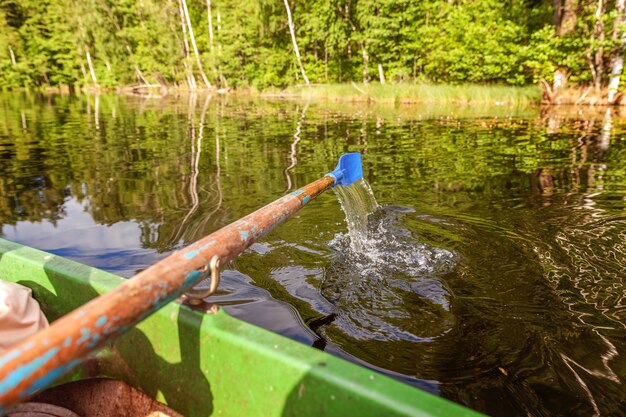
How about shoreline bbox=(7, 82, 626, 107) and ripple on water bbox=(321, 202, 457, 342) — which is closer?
ripple on water bbox=(321, 202, 457, 342)

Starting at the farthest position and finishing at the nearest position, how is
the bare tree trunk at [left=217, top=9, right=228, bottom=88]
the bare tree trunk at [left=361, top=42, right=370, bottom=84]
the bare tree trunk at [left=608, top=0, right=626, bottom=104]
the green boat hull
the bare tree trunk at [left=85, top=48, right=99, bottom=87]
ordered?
the bare tree trunk at [left=85, top=48, right=99, bottom=87] → the bare tree trunk at [left=217, top=9, right=228, bottom=88] → the bare tree trunk at [left=361, top=42, right=370, bottom=84] → the bare tree trunk at [left=608, top=0, right=626, bottom=104] → the green boat hull

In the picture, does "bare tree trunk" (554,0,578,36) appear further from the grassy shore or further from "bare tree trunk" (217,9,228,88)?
"bare tree trunk" (217,9,228,88)

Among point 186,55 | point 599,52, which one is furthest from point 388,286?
point 186,55

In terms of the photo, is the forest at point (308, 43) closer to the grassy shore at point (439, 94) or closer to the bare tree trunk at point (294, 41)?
the bare tree trunk at point (294, 41)

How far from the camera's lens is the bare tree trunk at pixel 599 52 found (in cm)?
1529

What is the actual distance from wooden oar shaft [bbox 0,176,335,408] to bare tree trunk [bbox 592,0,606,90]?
18.6 meters

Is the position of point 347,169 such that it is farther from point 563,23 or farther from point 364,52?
point 364,52

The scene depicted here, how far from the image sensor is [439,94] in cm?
1953

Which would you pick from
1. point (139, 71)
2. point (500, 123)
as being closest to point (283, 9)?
point (139, 71)

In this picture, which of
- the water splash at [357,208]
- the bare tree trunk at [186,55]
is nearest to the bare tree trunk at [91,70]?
the bare tree trunk at [186,55]

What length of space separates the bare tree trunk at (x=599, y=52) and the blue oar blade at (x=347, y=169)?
52.8ft

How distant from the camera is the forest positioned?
56.6ft

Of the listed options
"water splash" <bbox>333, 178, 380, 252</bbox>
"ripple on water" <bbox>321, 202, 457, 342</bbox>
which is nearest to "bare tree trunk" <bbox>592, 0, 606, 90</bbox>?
"water splash" <bbox>333, 178, 380, 252</bbox>

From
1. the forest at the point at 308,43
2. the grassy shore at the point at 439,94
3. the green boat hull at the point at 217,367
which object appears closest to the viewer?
the green boat hull at the point at 217,367
